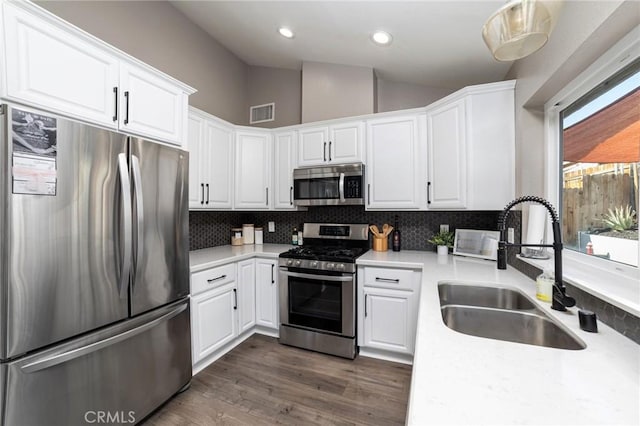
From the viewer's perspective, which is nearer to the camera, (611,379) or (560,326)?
(611,379)

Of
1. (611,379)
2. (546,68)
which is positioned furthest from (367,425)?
(546,68)

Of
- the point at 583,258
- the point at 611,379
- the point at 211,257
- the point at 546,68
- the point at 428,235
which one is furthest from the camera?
the point at 428,235

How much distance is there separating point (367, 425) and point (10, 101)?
8.02ft

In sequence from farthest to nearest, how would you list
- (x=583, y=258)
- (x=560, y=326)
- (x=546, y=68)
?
(x=546, y=68) < (x=583, y=258) < (x=560, y=326)

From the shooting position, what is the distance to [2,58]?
3.64 ft

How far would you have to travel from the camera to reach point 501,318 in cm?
132

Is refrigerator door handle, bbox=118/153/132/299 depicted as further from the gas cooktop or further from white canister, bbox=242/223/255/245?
white canister, bbox=242/223/255/245

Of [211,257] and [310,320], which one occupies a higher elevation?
[211,257]

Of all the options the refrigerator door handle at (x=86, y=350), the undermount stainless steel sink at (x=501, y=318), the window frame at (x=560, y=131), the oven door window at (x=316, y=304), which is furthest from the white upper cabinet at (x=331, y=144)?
the refrigerator door handle at (x=86, y=350)

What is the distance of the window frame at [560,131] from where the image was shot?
111 cm

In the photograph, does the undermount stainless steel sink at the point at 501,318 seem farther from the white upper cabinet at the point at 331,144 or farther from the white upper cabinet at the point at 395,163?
the white upper cabinet at the point at 331,144

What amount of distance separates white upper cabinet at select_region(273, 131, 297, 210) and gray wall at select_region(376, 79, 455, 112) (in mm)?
1074

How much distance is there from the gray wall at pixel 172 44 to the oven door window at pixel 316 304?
2209 millimetres

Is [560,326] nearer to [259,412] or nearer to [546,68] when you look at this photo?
[546,68]
